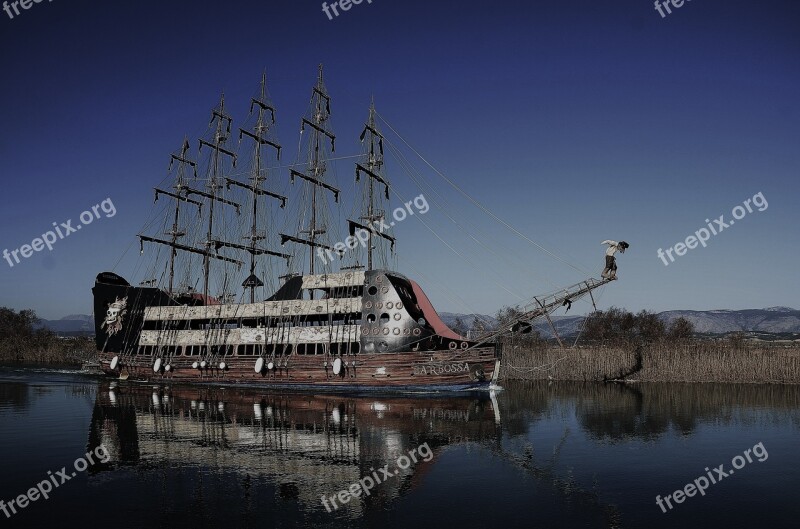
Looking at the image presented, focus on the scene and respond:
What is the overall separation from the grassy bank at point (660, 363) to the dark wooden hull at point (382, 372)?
11111 mm

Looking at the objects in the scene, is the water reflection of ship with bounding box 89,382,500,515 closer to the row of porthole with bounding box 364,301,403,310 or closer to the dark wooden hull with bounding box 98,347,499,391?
the dark wooden hull with bounding box 98,347,499,391

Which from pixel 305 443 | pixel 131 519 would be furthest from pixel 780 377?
pixel 131 519

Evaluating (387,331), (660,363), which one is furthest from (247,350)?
(660,363)

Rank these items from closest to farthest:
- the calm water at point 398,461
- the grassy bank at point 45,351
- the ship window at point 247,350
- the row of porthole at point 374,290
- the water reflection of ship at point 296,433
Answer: the calm water at point 398,461, the water reflection of ship at point 296,433, the row of porthole at point 374,290, the ship window at point 247,350, the grassy bank at point 45,351

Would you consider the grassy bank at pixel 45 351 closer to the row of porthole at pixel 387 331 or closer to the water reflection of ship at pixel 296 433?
the water reflection of ship at pixel 296 433

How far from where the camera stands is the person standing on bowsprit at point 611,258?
103 feet

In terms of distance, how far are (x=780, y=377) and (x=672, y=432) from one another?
26.7m

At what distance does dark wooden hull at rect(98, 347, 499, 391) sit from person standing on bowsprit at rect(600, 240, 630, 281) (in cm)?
831

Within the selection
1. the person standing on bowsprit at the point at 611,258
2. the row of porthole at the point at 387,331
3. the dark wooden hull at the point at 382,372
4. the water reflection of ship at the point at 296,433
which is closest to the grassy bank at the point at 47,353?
the dark wooden hull at the point at 382,372

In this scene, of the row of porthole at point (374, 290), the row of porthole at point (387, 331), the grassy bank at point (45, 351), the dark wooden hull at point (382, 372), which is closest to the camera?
the dark wooden hull at point (382, 372)

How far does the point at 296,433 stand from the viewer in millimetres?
22406

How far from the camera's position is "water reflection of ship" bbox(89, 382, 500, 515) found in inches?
637

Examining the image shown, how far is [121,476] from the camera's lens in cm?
1582

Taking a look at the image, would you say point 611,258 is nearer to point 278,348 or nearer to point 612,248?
point 612,248
